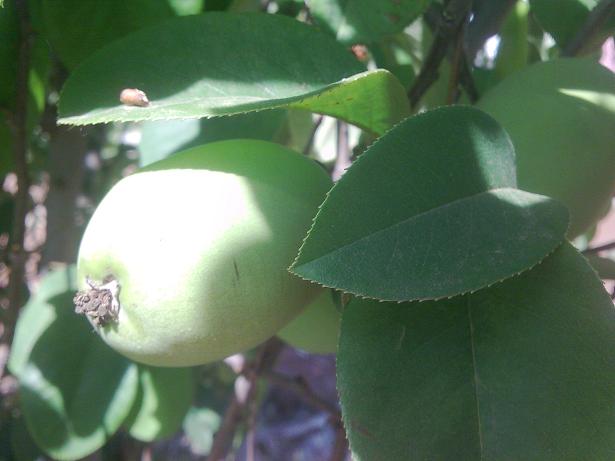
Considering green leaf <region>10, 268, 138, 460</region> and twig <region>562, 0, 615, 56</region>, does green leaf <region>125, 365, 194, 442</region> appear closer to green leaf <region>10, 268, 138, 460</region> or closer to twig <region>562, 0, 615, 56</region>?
green leaf <region>10, 268, 138, 460</region>

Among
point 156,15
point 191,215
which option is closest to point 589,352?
point 191,215

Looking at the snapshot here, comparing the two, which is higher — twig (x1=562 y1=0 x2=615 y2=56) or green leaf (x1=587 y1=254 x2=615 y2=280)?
twig (x1=562 y1=0 x2=615 y2=56)

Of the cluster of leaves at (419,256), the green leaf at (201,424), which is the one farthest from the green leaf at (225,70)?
the green leaf at (201,424)

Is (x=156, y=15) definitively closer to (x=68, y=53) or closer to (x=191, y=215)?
(x=68, y=53)

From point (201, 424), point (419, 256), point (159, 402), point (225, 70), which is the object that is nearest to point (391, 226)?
point (419, 256)

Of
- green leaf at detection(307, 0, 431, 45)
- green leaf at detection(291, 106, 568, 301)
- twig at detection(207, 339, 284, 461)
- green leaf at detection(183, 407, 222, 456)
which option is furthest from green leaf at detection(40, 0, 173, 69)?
green leaf at detection(183, 407, 222, 456)

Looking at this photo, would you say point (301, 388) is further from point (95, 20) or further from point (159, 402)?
point (95, 20)
